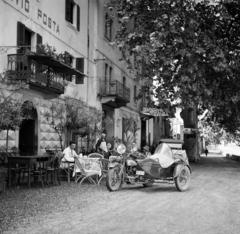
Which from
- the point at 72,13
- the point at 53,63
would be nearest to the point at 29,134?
the point at 53,63

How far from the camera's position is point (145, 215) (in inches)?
370

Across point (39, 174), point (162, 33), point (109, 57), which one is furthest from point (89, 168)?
point (109, 57)

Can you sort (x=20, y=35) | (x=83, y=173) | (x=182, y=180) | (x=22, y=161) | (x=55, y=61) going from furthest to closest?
(x=55, y=61) → (x=20, y=35) → (x=83, y=173) → (x=182, y=180) → (x=22, y=161)

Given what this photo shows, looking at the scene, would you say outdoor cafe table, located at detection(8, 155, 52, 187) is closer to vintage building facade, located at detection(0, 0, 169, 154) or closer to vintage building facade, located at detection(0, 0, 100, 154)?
vintage building facade, located at detection(0, 0, 169, 154)

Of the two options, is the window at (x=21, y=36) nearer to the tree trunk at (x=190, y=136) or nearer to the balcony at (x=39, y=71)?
the balcony at (x=39, y=71)

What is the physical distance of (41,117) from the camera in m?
20.5

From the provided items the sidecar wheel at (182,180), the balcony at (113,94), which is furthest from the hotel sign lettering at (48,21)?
the sidecar wheel at (182,180)

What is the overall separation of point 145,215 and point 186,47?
44.4 feet

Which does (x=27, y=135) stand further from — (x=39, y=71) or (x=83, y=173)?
(x=83, y=173)

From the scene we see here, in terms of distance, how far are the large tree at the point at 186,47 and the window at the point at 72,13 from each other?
6.34 ft

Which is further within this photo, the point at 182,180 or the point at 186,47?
the point at 186,47

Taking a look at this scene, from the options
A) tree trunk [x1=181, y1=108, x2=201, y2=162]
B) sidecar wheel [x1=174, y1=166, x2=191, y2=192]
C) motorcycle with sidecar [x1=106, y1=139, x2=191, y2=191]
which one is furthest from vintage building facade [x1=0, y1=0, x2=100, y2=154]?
tree trunk [x1=181, y1=108, x2=201, y2=162]

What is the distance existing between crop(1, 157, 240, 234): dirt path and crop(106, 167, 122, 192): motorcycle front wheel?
0.92ft

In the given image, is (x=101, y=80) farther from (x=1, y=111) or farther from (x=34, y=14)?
(x=1, y=111)
